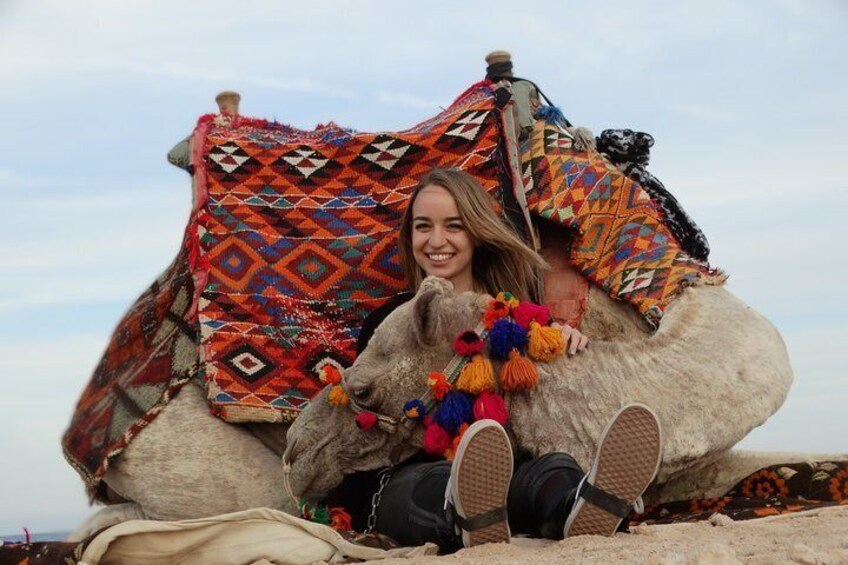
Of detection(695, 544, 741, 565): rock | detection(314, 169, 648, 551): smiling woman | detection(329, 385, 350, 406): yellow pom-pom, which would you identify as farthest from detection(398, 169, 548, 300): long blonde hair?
detection(695, 544, 741, 565): rock

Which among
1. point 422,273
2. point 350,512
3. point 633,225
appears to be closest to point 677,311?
point 633,225

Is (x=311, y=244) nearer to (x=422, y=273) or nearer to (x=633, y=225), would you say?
(x=422, y=273)

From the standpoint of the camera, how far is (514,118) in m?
5.12

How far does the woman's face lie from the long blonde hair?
0.10 ft

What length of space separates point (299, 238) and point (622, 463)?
229 centimetres

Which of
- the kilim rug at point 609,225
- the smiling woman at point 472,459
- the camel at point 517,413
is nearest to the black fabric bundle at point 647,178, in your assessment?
the kilim rug at point 609,225

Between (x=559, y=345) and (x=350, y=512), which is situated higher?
(x=559, y=345)

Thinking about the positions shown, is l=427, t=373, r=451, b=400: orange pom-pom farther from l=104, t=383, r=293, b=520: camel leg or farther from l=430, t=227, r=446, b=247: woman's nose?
l=104, t=383, r=293, b=520: camel leg

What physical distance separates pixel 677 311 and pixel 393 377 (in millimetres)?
1116

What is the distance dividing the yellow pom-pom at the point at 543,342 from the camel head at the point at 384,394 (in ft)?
0.63

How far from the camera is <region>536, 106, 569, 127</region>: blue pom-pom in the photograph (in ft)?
17.4

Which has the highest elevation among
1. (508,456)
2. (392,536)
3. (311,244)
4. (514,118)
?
(514,118)

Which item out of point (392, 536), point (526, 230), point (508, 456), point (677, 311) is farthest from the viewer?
point (526, 230)

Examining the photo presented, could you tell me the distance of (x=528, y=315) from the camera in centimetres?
380
